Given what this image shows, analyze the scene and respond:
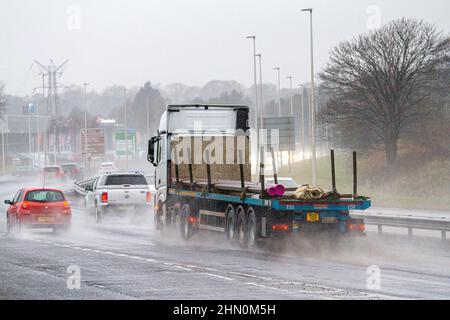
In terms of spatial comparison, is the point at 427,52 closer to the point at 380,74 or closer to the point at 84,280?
the point at 380,74

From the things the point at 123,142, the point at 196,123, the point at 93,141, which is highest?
the point at 93,141

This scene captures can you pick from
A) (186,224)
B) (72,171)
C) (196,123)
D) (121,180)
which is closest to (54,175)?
(72,171)

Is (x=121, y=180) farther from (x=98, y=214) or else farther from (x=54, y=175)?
(x=54, y=175)

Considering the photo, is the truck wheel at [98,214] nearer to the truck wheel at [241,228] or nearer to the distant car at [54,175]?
the truck wheel at [241,228]

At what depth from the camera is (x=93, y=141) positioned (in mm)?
108250

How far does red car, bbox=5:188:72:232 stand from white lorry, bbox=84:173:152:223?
454 cm

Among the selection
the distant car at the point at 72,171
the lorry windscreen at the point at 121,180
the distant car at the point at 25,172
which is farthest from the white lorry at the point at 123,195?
the distant car at the point at 25,172

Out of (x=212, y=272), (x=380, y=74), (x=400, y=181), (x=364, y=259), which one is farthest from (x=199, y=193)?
(x=380, y=74)

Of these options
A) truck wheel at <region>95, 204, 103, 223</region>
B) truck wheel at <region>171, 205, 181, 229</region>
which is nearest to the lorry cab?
truck wheel at <region>171, 205, 181, 229</region>

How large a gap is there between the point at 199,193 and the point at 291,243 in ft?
14.9

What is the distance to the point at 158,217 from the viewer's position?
34.1 m

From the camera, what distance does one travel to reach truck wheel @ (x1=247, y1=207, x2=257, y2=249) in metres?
25.8

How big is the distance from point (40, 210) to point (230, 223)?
10424 millimetres

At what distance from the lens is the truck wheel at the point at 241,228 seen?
26547mm
